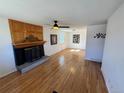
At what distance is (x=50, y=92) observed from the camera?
6.95ft

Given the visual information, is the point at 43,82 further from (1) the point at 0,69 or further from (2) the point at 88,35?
(2) the point at 88,35

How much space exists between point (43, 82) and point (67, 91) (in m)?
0.91

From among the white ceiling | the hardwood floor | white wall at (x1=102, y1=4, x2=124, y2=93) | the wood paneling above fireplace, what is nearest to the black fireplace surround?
Answer: the wood paneling above fireplace

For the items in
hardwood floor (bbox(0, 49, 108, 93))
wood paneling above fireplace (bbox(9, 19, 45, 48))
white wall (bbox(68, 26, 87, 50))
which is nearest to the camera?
hardwood floor (bbox(0, 49, 108, 93))

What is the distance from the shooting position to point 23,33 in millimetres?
3582

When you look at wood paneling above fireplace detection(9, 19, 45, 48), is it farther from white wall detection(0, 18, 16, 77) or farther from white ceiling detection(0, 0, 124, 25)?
white ceiling detection(0, 0, 124, 25)

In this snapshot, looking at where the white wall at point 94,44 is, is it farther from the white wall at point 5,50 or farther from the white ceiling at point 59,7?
the white wall at point 5,50

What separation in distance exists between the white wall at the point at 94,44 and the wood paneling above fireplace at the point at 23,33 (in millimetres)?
3191

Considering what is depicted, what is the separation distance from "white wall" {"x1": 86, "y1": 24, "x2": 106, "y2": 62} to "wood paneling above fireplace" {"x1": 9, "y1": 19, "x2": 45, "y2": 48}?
319cm

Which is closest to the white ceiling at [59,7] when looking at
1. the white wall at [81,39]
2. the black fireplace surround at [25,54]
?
the black fireplace surround at [25,54]

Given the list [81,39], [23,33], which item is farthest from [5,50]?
[81,39]

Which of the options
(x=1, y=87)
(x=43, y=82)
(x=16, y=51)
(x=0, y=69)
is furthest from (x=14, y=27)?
(x=43, y=82)

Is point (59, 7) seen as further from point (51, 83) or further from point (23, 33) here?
point (23, 33)

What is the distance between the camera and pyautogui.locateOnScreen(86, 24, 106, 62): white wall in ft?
14.2
